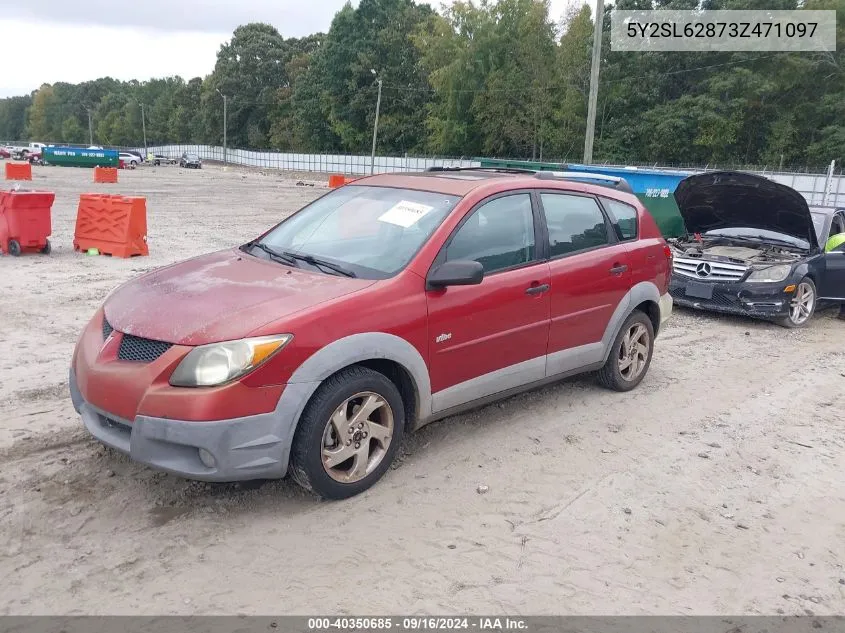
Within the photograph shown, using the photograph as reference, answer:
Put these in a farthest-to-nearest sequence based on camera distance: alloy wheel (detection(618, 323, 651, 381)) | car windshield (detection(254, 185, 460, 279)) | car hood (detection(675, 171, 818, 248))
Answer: car hood (detection(675, 171, 818, 248)), alloy wheel (detection(618, 323, 651, 381)), car windshield (detection(254, 185, 460, 279))

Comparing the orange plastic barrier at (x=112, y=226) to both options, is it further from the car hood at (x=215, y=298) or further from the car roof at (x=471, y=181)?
the car hood at (x=215, y=298)

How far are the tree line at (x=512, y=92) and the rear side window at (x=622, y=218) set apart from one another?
143 ft

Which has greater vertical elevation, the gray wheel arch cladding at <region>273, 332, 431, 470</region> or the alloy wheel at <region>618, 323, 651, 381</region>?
the gray wheel arch cladding at <region>273, 332, 431, 470</region>

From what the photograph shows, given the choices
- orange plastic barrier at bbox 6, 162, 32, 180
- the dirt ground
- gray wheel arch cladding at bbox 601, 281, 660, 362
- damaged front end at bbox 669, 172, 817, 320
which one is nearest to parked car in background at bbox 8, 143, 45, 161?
orange plastic barrier at bbox 6, 162, 32, 180

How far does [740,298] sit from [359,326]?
636 cm

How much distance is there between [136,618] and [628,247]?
4.28m

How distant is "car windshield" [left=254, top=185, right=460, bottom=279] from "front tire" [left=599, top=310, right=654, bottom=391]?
2041mm

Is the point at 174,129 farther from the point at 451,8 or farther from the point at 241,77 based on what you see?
the point at 451,8

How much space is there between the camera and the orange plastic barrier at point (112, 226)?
11.3 metres

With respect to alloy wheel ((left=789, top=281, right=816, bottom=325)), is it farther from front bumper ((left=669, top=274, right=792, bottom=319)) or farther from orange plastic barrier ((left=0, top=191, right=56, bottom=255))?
orange plastic barrier ((left=0, top=191, right=56, bottom=255))

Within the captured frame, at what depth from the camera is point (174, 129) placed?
373ft

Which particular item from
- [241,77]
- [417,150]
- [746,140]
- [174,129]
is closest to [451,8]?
[417,150]

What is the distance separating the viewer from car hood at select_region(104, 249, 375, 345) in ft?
11.2

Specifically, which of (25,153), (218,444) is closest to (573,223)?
(218,444)
